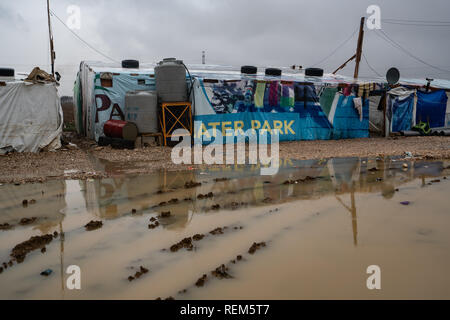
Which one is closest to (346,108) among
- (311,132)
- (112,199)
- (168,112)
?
(311,132)

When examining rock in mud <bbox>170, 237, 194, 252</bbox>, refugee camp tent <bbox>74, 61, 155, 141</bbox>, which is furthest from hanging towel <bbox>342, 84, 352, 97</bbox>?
rock in mud <bbox>170, 237, 194, 252</bbox>

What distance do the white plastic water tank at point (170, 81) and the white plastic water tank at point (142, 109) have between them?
55 centimetres

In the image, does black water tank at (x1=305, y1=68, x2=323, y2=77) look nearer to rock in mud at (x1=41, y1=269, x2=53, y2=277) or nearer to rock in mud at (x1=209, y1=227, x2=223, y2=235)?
rock in mud at (x1=209, y1=227, x2=223, y2=235)

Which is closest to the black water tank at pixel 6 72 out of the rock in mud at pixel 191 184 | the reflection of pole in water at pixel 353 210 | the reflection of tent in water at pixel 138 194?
the reflection of tent in water at pixel 138 194

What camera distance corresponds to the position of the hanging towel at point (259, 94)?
1469 cm

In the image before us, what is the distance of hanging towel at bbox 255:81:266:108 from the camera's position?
14688 mm

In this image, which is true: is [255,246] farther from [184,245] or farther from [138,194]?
[138,194]

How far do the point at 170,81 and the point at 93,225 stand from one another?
28.8 feet

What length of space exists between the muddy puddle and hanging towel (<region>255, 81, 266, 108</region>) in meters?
7.60

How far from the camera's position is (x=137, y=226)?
16.0 feet

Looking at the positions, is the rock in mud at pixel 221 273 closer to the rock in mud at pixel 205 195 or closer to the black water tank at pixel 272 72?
the rock in mud at pixel 205 195

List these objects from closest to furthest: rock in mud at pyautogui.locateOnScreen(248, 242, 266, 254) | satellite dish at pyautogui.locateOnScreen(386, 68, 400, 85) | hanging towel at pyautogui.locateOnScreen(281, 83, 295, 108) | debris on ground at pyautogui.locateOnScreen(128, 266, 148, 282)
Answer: debris on ground at pyautogui.locateOnScreen(128, 266, 148, 282)
rock in mud at pyautogui.locateOnScreen(248, 242, 266, 254)
hanging towel at pyautogui.locateOnScreen(281, 83, 295, 108)
satellite dish at pyautogui.locateOnScreen(386, 68, 400, 85)

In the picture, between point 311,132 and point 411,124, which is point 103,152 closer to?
point 311,132
